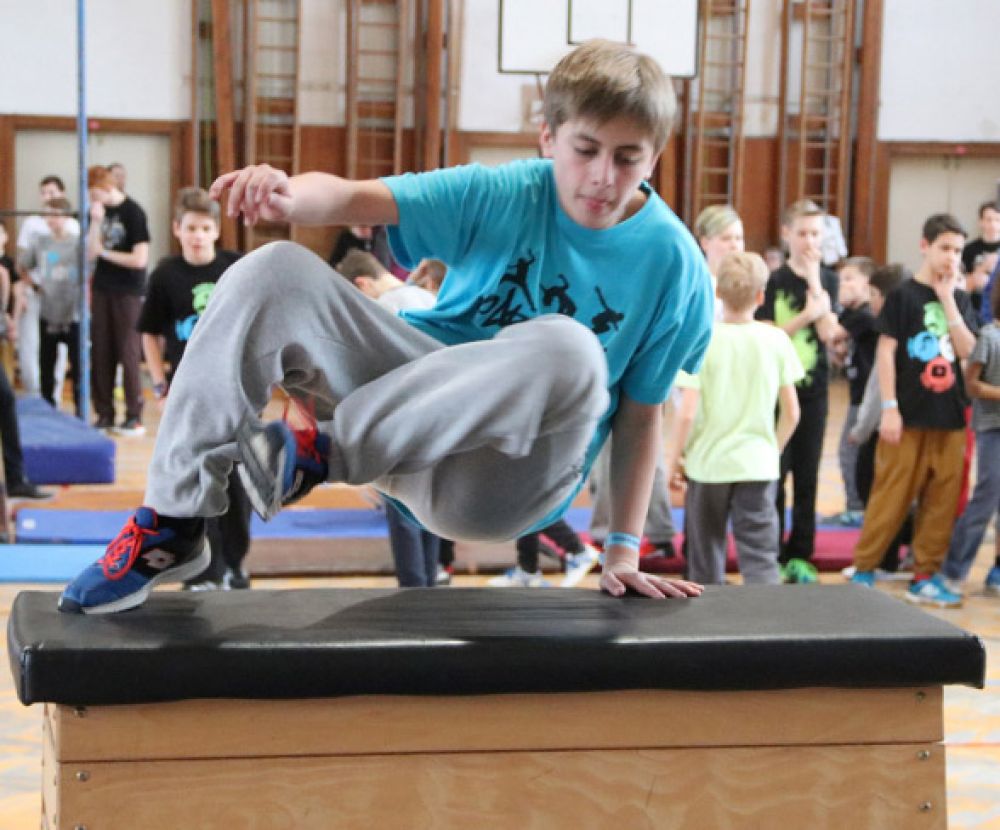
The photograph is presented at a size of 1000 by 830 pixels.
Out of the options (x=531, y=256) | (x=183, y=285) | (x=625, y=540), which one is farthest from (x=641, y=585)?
(x=183, y=285)

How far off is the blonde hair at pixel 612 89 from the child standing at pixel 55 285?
7482 millimetres

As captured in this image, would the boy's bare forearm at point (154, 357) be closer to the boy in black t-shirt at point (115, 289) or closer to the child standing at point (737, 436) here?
the child standing at point (737, 436)

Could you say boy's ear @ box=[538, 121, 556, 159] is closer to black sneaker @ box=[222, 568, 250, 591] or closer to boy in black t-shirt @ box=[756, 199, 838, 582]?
black sneaker @ box=[222, 568, 250, 591]

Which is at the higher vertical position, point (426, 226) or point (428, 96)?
point (428, 96)

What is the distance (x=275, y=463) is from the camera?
6.81 feet

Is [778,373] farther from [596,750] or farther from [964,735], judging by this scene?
[596,750]

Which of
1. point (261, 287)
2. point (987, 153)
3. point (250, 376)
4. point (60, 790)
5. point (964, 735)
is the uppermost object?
point (987, 153)

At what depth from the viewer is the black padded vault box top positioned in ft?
7.02

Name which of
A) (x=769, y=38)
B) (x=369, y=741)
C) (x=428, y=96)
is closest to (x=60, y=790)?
(x=369, y=741)

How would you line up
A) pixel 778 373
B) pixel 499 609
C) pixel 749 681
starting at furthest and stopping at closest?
pixel 778 373 → pixel 499 609 → pixel 749 681

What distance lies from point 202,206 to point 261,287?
2.84 m

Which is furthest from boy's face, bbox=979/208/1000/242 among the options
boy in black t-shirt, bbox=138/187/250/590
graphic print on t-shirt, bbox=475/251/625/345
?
graphic print on t-shirt, bbox=475/251/625/345

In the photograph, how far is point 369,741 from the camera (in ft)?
7.38

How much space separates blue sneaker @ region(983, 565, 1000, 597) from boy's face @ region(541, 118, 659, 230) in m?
3.44
